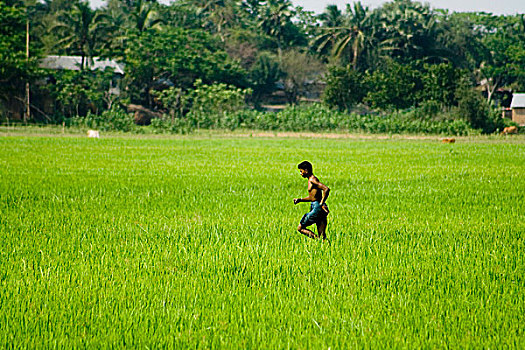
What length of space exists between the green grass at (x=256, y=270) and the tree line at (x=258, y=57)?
33382mm

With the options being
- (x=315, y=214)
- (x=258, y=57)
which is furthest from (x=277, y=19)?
(x=315, y=214)

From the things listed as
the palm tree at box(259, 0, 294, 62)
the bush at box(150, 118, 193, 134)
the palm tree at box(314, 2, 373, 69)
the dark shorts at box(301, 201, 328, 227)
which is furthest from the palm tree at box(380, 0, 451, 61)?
the dark shorts at box(301, 201, 328, 227)

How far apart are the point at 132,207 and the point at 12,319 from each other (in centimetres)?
501

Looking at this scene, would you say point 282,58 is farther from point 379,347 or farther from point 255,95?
point 379,347

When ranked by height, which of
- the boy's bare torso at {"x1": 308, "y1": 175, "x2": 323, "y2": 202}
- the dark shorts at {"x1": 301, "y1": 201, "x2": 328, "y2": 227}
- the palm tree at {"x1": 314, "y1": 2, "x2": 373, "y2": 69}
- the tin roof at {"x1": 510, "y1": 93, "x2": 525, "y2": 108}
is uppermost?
the palm tree at {"x1": 314, "y1": 2, "x2": 373, "y2": 69}

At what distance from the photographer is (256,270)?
4914 mm

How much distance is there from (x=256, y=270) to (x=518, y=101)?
5753cm

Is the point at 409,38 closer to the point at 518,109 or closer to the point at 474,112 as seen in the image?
the point at 518,109

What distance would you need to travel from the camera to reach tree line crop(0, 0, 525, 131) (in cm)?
4312

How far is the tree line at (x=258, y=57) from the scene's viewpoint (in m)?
43.1

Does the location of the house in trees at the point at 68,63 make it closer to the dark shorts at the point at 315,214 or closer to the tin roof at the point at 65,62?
the tin roof at the point at 65,62

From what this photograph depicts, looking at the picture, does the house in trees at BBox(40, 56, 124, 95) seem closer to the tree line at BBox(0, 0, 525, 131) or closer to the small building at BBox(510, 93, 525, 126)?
the tree line at BBox(0, 0, 525, 131)

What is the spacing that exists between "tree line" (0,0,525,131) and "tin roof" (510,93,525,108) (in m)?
2.20

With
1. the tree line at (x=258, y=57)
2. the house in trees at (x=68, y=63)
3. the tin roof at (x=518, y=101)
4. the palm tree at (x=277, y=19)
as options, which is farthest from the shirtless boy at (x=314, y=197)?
the palm tree at (x=277, y=19)
